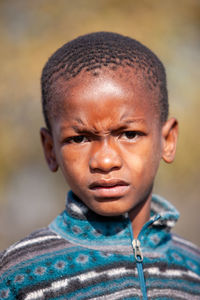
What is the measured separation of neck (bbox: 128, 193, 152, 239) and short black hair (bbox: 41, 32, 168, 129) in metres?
0.48

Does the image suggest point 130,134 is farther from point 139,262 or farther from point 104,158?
point 139,262

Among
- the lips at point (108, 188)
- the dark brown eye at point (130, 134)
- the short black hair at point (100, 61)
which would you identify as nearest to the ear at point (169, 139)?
the short black hair at point (100, 61)

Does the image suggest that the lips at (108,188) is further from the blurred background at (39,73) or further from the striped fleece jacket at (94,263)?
Answer: the blurred background at (39,73)

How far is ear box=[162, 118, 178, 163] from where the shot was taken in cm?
222

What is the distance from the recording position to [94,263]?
1.88 m

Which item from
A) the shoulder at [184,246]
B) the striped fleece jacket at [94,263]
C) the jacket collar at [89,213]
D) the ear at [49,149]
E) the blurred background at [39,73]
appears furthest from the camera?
the blurred background at [39,73]

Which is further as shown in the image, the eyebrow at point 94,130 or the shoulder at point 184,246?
the shoulder at point 184,246

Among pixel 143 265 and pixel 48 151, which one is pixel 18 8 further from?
pixel 143 265

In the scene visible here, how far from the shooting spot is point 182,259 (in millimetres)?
2225

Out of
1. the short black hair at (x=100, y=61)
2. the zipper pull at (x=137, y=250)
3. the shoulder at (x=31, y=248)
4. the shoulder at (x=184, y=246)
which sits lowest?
the shoulder at (x=184, y=246)

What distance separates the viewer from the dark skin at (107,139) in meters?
1.85

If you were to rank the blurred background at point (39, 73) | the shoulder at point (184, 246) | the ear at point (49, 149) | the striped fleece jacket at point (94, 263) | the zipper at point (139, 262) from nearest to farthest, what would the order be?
the striped fleece jacket at point (94, 263) → the zipper at point (139, 262) → the ear at point (49, 149) → the shoulder at point (184, 246) → the blurred background at point (39, 73)

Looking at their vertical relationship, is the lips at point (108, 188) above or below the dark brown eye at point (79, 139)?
below

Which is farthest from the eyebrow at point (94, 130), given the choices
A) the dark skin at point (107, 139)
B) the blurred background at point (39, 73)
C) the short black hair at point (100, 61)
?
the blurred background at point (39, 73)
